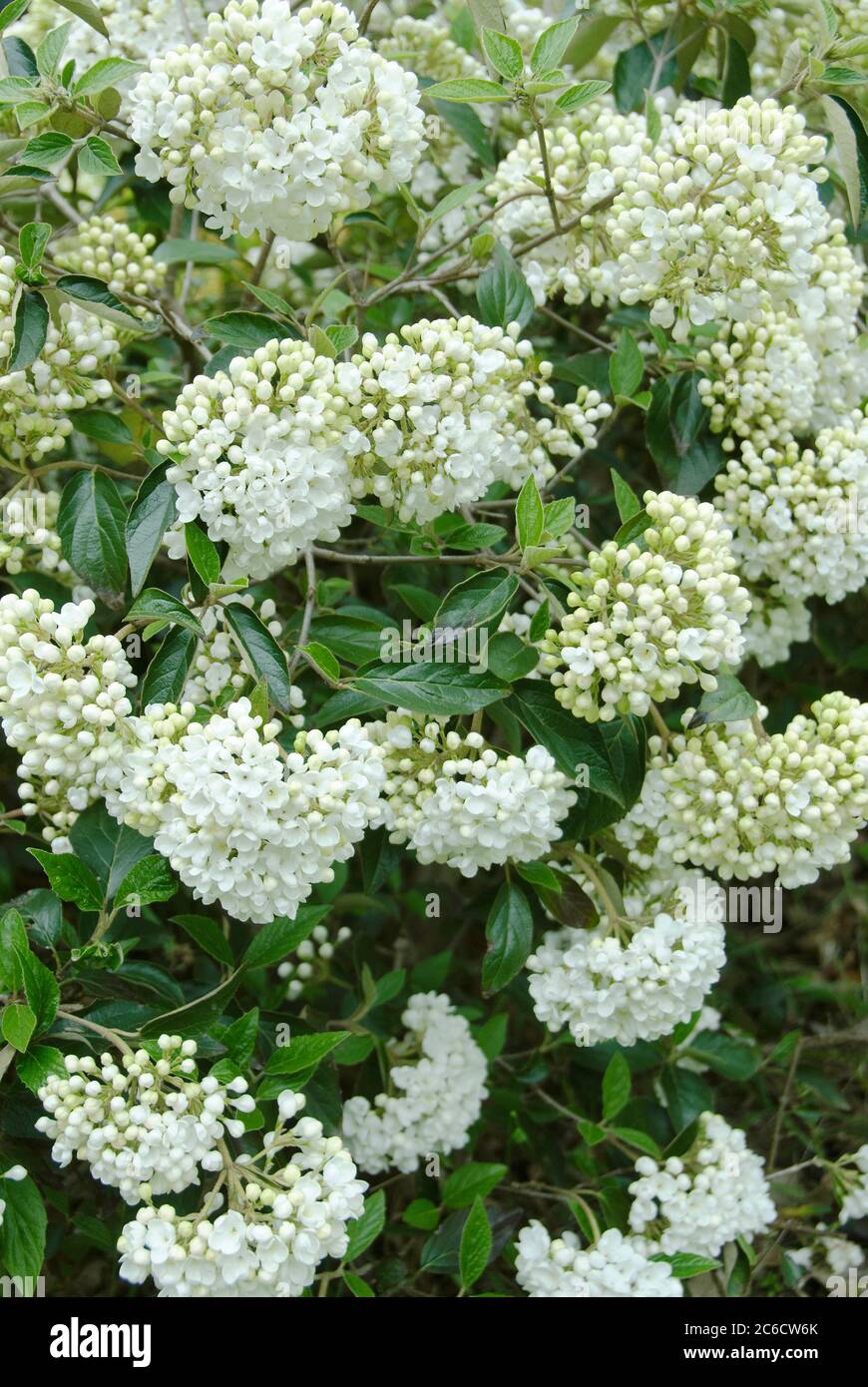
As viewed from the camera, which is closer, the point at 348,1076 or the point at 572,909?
the point at 572,909

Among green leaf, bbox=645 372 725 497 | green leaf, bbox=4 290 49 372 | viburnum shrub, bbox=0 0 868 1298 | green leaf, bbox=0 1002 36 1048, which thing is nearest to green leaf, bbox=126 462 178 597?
viburnum shrub, bbox=0 0 868 1298

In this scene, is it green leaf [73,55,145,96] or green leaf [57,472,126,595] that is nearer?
green leaf [73,55,145,96]

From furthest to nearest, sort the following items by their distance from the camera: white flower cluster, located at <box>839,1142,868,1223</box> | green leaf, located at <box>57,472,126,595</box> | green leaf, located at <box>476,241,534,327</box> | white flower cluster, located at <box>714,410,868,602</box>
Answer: white flower cluster, located at <box>839,1142,868,1223</box> → white flower cluster, located at <box>714,410,868,602</box> → green leaf, located at <box>476,241,534,327</box> → green leaf, located at <box>57,472,126,595</box>

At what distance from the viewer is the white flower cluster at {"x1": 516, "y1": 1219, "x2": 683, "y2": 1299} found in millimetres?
2371

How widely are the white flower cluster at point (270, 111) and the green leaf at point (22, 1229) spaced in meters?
1.79

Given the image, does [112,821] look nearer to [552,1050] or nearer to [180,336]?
[180,336]

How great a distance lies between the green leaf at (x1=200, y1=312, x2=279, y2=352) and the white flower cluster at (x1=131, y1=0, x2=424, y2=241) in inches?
7.1

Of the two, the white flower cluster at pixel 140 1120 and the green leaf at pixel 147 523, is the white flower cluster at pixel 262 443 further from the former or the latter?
the white flower cluster at pixel 140 1120

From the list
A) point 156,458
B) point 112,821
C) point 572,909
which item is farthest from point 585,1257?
point 156,458

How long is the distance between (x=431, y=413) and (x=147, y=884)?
0.98 metres

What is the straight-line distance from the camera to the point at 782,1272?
3.06 metres

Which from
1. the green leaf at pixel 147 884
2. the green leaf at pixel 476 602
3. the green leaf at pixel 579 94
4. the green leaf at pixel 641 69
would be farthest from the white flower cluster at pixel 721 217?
the green leaf at pixel 147 884

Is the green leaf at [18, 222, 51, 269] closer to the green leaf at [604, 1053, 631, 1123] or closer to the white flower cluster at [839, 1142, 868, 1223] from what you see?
the green leaf at [604, 1053, 631, 1123]
